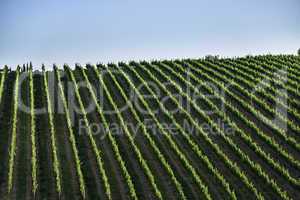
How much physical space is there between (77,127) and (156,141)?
4685mm

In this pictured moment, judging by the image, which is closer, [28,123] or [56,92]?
[28,123]

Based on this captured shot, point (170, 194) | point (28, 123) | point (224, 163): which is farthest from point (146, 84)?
point (170, 194)

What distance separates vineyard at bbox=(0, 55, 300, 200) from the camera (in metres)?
20.1

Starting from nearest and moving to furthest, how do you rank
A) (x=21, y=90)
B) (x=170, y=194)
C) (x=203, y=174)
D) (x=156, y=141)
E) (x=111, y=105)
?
(x=170, y=194) < (x=203, y=174) < (x=156, y=141) < (x=111, y=105) < (x=21, y=90)

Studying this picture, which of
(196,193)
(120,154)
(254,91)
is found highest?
(254,91)

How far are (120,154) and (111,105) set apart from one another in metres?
7.63

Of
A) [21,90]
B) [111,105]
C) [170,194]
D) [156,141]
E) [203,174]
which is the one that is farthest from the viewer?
[21,90]

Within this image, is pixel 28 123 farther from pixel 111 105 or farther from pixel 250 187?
pixel 250 187

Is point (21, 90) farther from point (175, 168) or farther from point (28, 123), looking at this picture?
point (175, 168)

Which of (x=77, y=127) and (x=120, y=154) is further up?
(x=77, y=127)

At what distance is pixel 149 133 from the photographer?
85.8 feet

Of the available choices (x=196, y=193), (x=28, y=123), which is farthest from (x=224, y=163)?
(x=28, y=123)

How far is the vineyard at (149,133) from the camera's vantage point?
2009cm

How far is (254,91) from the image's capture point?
33.2 metres
